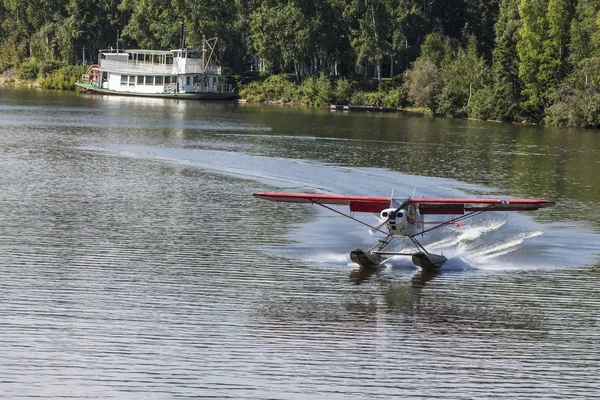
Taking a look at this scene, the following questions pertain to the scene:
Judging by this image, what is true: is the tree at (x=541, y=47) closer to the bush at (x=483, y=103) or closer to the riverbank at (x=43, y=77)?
the bush at (x=483, y=103)

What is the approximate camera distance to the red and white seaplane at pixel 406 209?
57.4ft

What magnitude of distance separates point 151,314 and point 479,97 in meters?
57.6

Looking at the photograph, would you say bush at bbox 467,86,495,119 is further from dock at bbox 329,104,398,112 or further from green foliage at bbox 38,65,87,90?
green foliage at bbox 38,65,87,90

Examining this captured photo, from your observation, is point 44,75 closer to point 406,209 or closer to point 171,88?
point 171,88

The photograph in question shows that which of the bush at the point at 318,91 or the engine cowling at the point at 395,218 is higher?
the bush at the point at 318,91

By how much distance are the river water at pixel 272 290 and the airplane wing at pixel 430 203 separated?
3.73ft

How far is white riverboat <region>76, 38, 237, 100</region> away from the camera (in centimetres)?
8769

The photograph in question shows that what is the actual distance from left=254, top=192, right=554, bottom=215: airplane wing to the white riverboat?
6851 centimetres

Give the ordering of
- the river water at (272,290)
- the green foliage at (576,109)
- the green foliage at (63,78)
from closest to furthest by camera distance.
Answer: the river water at (272,290) < the green foliage at (576,109) < the green foliage at (63,78)

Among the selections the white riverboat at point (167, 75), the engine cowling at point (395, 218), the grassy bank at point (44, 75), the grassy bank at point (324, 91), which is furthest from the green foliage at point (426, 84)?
the engine cowling at point (395, 218)

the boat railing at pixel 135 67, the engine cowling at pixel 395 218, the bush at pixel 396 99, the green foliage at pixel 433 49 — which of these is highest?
the green foliage at pixel 433 49

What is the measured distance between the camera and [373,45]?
79938mm

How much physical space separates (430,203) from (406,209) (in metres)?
1.52

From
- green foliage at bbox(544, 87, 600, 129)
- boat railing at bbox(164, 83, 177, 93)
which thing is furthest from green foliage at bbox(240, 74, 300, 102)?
green foliage at bbox(544, 87, 600, 129)
